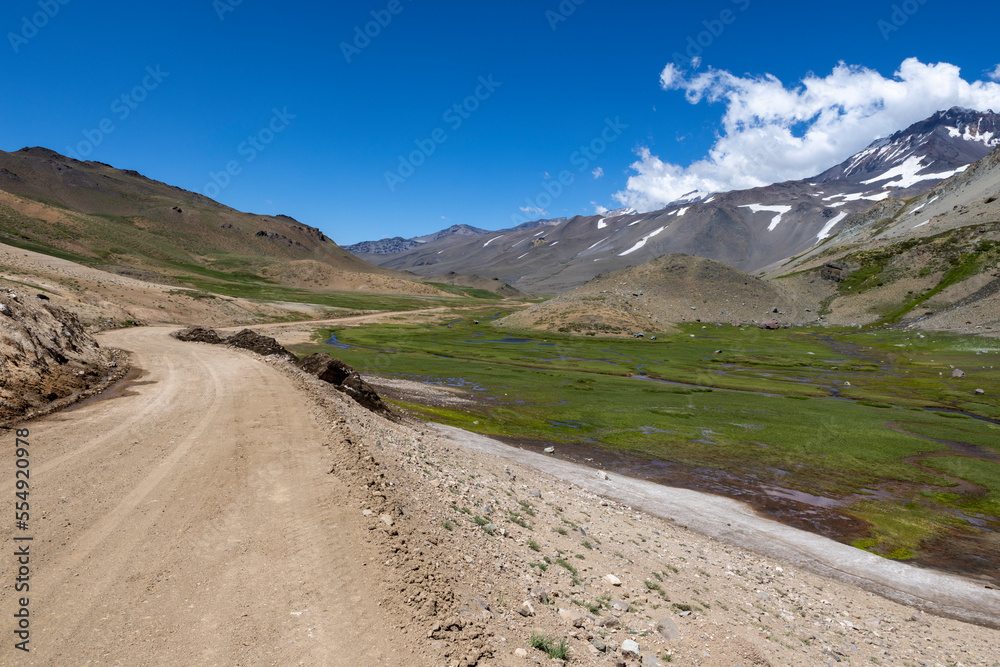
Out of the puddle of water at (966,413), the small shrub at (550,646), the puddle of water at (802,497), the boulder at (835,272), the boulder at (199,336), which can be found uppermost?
the boulder at (835,272)

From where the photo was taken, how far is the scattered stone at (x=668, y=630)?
1083cm

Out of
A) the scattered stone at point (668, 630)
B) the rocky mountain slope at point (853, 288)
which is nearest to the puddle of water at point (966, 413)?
the scattered stone at point (668, 630)

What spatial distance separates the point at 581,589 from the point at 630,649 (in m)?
2.41

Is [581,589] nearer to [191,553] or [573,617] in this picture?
[573,617]

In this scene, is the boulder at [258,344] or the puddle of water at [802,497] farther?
the boulder at [258,344]

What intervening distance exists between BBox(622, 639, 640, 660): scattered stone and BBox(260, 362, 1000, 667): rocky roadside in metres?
0.03

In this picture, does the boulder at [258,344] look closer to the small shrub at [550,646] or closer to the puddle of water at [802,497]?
the small shrub at [550,646]

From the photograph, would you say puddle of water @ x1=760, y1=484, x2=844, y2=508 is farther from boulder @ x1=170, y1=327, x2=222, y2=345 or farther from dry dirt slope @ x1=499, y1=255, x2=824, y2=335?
dry dirt slope @ x1=499, y1=255, x2=824, y2=335

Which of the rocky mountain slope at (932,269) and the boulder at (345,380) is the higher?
the rocky mountain slope at (932,269)

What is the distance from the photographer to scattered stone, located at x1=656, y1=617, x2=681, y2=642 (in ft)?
35.5

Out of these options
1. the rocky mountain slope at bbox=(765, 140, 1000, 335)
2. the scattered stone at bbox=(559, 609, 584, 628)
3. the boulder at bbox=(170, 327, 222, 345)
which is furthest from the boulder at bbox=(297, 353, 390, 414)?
the rocky mountain slope at bbox=(765, 140, 1000, 335)

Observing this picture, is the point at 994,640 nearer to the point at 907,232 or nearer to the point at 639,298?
the point at 639,298

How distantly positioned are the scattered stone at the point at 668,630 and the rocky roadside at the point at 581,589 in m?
0.04

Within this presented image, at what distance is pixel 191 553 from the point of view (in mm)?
9750
